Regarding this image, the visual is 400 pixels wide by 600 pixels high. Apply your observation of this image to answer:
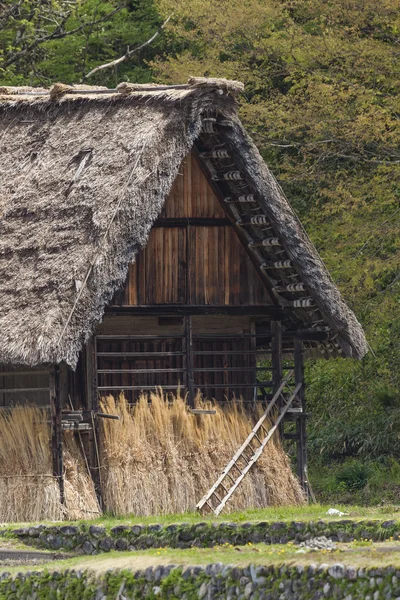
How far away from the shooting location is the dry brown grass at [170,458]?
66.0ft

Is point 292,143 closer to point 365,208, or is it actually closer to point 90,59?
point 365,208

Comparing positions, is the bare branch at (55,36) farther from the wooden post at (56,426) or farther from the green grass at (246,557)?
the green grass at (246,557)

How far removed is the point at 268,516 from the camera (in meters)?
18.3

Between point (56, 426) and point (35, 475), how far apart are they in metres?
0.74

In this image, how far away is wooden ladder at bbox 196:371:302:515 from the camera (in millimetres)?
20766

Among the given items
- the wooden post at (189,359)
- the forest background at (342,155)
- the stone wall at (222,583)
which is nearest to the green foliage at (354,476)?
the forest background at (342,155)

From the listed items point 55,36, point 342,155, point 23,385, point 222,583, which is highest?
point 55,36

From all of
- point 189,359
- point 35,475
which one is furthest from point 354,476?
point 35,475

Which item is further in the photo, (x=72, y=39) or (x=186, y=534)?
(x=72, y=39)

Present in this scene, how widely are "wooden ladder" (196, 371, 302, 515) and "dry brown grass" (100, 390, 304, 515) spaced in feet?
0.43

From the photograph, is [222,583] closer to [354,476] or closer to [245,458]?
[245,458]

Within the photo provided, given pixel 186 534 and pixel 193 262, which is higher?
pixel 193 262

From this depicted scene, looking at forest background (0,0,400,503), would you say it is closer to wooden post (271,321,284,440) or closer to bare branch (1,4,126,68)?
wooden post (271,321,284,440)

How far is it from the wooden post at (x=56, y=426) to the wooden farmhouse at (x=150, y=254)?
2 cm
